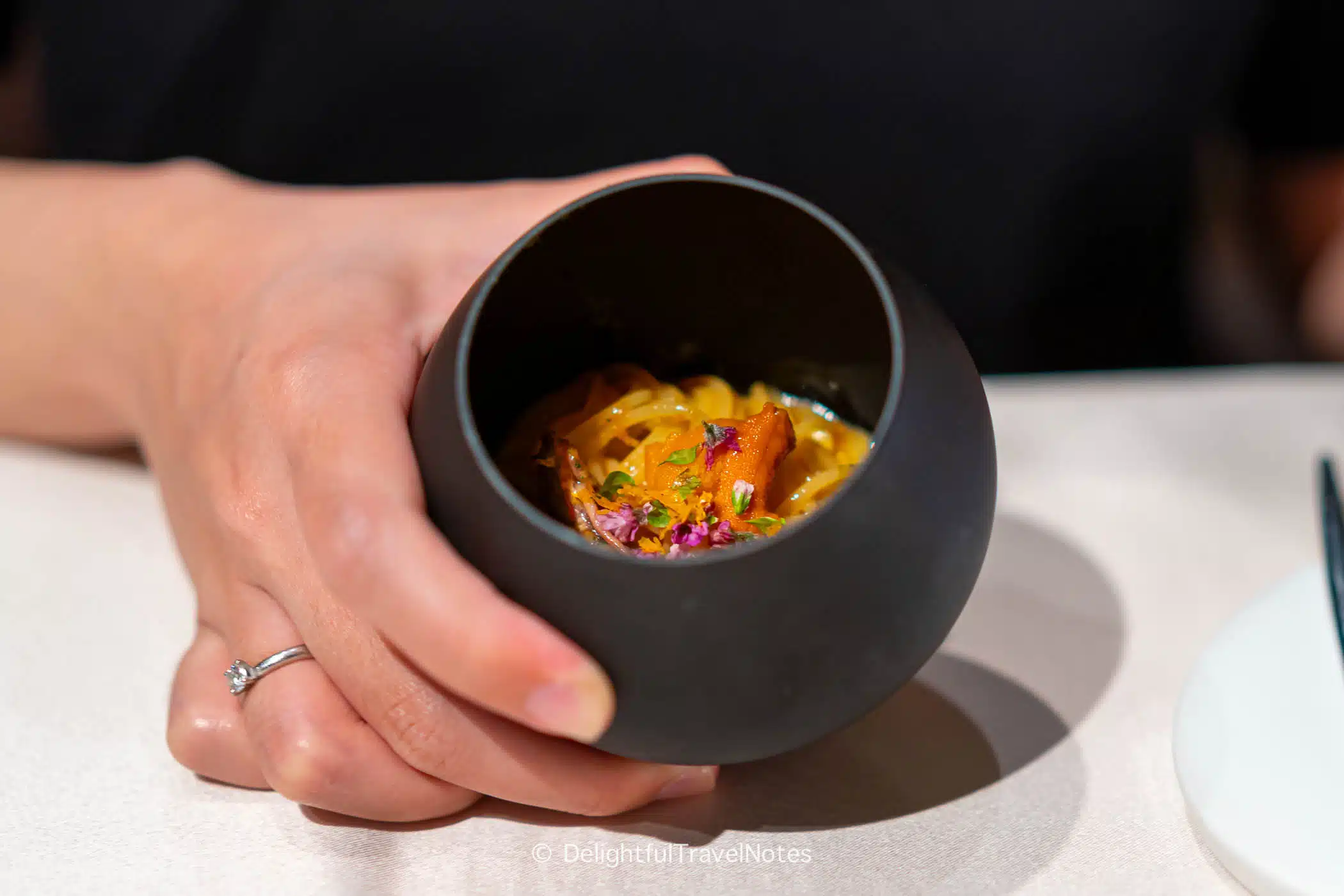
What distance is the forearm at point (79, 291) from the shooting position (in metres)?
1.21

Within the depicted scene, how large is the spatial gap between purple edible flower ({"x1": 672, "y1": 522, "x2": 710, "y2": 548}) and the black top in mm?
900

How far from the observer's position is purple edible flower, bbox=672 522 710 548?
789 millimetres

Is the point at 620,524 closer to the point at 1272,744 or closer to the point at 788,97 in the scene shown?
the point at 1272,744

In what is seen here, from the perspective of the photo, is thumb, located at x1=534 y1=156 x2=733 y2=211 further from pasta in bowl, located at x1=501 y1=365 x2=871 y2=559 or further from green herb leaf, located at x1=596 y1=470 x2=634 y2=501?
green herb leaf, located at x1=596 y1=470 x2=634 y2=501

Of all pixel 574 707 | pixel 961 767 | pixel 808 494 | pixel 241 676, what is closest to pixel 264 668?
pixel 241 676

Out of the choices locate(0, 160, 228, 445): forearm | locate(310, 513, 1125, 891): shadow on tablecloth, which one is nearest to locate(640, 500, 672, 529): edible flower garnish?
locate(310, 513, 1125, 891): shadow on tablecloth

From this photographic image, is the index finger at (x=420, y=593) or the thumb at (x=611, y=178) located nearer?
the index finger at (x=420, y=593)

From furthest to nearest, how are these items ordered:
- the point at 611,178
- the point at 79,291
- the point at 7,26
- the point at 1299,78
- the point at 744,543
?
1. the point at 1299,78
2. the point at 7,26
3. the point at 79,291
4. the point at 611,178
5. the point at 744,543

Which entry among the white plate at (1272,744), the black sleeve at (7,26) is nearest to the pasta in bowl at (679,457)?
the white plate at (1272,744)

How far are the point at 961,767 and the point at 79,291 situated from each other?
3.32ft

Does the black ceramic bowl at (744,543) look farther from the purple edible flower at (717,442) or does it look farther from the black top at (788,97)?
the black top at (788,97)

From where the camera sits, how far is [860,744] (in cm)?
95

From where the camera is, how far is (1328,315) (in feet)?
6.15

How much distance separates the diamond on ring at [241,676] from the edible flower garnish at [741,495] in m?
0.39
